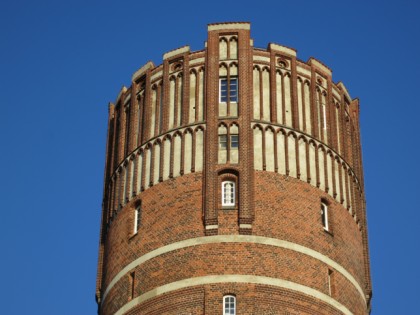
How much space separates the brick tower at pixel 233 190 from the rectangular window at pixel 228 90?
0.05 metres

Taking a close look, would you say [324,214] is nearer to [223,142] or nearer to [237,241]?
[237,241]

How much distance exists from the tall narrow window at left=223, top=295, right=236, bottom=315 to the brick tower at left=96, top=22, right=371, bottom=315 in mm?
50

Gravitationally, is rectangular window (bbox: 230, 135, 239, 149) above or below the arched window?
above

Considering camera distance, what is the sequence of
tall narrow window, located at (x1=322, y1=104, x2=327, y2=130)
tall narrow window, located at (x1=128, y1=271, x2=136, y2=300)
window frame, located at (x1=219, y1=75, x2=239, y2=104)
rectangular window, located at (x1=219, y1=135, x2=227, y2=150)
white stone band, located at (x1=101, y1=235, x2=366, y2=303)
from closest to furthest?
white stone band, located at (x1=101, y1=235, x2=366, y2=303)
tall narrow window, located at (x1=128, y1=271, x2=136, y2=300)
rectangular window, located at (x1=219, y1=135, x2=227, y2=150)
window frame, located at (x1=219, y1=75, x2=239, y2=104)
tall narrow window, located at (x1=322, y1=104, x2=327, y2=130)

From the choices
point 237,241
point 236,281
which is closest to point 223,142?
point 237,241

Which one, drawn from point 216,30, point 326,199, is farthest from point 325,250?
point 216,30

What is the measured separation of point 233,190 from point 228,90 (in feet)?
16.1

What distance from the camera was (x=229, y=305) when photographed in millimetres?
46594

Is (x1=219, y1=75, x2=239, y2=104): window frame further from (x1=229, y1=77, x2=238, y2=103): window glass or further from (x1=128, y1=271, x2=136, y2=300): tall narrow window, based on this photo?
(x1=128, y1=271, x2=136, y2=300): tall narrow window

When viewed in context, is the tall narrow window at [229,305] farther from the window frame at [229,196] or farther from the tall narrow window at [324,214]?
the tall narrow window at [324,214]

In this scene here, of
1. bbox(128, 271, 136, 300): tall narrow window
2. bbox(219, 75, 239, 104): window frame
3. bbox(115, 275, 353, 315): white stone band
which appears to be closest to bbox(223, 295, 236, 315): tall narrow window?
bbox(115, 275, 353, 315): white stone band

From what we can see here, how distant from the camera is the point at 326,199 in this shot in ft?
167

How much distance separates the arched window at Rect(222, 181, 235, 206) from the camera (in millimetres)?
49434

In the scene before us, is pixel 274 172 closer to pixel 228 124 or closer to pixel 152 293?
pixel 228 124
